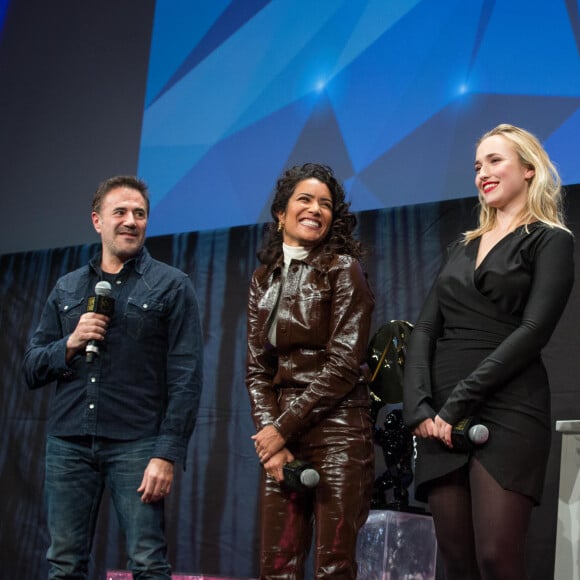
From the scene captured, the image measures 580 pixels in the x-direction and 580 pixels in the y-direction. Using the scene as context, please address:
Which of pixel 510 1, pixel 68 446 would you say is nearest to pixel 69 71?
pixel 510 1

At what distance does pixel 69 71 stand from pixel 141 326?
2.57 metres

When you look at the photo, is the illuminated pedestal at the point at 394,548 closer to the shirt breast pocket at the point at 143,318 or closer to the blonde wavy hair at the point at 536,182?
the shirt breast pocket at the point at 143,318

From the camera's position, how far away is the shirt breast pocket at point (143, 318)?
2.51 m

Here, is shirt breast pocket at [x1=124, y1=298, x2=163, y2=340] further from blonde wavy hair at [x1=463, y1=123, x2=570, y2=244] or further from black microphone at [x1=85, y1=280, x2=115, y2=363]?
blonde wavy hair at [x1=463, y1=123, x2=570, y2=244]

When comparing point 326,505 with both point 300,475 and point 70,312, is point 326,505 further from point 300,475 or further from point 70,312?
point 70,312

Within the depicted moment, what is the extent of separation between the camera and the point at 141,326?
252 cm

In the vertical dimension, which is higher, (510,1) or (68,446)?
(510,1)

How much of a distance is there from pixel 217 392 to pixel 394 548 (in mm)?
1436

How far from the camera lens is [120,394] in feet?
8.01

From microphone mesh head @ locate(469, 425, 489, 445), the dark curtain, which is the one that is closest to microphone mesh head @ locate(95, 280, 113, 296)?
the dark curtain

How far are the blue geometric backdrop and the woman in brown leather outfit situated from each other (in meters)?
1.12

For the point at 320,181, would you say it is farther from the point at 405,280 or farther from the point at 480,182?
the point at 405,280

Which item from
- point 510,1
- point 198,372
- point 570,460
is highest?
point 510,1

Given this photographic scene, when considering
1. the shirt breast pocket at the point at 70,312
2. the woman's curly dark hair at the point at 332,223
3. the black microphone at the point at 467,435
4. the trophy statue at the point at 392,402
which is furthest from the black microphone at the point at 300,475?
the shirt breast pocket at the point at 70,312
